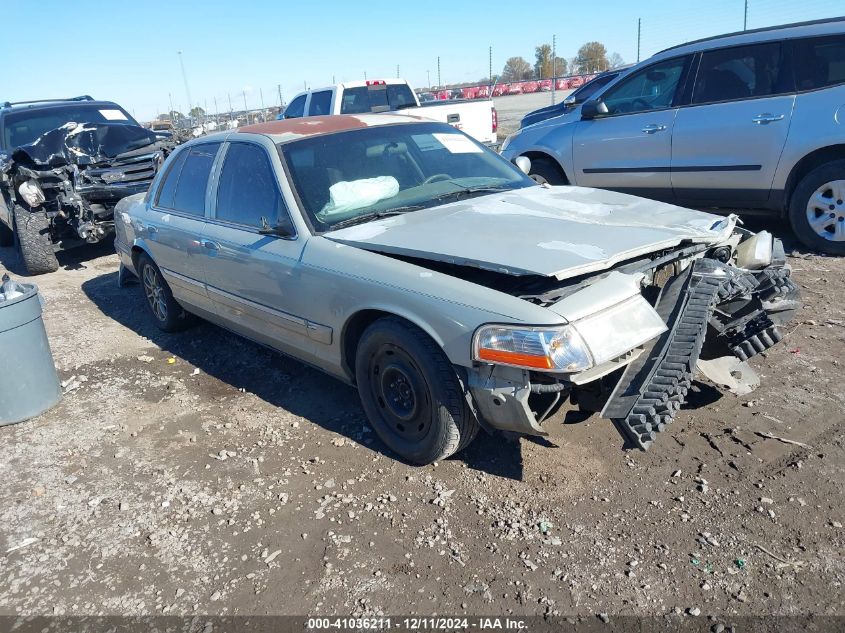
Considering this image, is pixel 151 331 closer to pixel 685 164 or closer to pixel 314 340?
pixel 314 340

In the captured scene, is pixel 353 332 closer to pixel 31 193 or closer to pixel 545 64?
pixel 31 193

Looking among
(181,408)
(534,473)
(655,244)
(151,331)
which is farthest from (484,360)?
(151,331)

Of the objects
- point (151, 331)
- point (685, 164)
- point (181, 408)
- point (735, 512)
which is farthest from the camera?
point (685, 164)

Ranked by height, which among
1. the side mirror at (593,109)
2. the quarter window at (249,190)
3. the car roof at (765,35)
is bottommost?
the quarter window at (249,190)

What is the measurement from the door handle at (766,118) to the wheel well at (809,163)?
0.43m

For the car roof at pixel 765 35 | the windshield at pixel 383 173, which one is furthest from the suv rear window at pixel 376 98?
the windshield at pixel 383 173

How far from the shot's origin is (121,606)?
A: 105 inches

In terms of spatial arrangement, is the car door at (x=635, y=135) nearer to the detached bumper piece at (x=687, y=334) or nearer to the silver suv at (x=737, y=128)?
the silver suv at (x=737, y=128)

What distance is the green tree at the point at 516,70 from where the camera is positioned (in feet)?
160

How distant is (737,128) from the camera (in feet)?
20.2

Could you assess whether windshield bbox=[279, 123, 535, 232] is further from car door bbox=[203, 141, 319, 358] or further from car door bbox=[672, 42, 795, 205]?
car door bbox=[672, 42, 795, 205]

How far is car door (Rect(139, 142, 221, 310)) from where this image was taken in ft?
15.3

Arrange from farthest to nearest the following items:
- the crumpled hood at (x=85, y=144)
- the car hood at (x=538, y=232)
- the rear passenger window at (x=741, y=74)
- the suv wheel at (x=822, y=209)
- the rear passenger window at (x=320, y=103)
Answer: the rear passenger window at (x=320, y=103)
the crumpled hood at (x=85, y=144)
the rear passenger window at (x=741, y=74)
the suv wheel at (x=822, y=209)
the car hood at (x=538, y=232)

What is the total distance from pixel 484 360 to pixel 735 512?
1251mm
